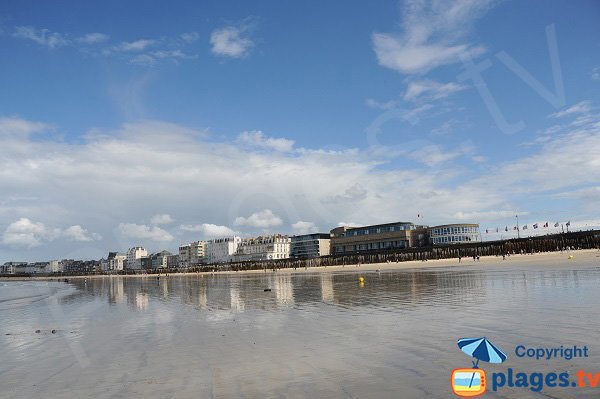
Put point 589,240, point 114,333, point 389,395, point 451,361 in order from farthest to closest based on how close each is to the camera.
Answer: point 589,240 < point 114,333 < point 451,361 < point 389,395

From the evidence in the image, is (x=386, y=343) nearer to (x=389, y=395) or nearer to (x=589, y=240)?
(x=389, y=395)

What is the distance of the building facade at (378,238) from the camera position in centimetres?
11162

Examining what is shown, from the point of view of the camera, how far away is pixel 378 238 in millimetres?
116375

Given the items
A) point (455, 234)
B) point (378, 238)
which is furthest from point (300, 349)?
point (378, 238)

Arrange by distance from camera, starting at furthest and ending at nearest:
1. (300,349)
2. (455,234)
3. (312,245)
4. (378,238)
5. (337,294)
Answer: (312,245) < (378,238) < (455,234) < (337,294) < (300,349)

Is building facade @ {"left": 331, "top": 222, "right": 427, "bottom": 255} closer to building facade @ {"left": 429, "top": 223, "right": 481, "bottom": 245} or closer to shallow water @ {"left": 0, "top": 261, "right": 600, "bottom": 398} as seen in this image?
building facade @ {"left": 429, "top": 223, "right": 481, "bottom": 245}

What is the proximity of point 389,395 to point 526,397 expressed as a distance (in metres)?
2.19

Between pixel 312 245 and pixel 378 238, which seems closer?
pixel 378 238

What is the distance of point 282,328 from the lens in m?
15.7

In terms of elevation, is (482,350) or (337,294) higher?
(482,350)

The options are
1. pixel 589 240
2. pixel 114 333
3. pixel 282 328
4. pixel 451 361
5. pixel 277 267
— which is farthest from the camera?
pixel 277 267

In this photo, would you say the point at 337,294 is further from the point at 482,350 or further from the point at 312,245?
the point at 312,245

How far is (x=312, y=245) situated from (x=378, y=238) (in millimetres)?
44812

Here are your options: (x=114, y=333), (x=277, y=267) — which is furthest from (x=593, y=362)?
(x=277, y=267)
